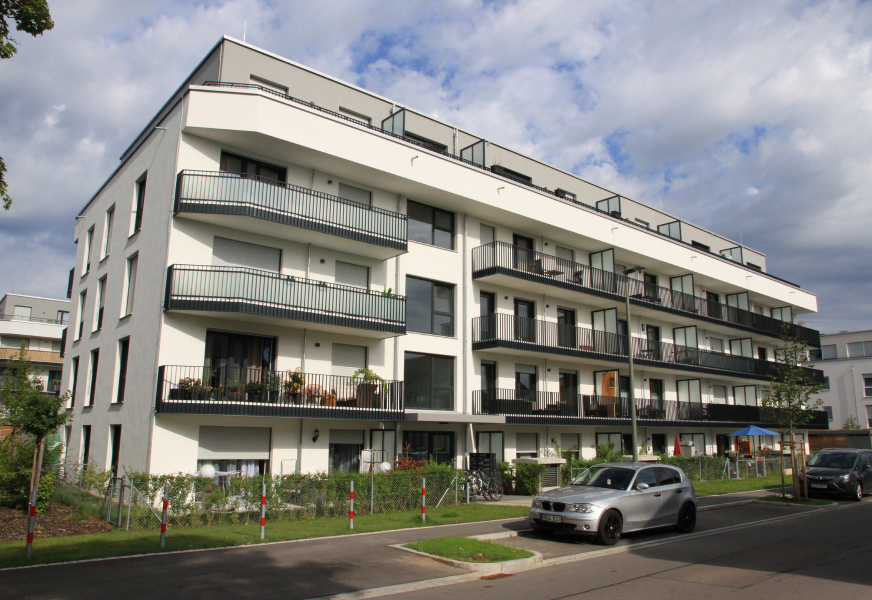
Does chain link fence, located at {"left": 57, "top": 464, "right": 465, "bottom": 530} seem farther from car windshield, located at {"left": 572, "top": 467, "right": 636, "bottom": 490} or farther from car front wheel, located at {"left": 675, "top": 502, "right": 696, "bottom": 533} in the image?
car front wheel, located at {"left": 675, "top": 502, "right": 696, "bottom": 533}

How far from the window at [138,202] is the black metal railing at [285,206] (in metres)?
4.47

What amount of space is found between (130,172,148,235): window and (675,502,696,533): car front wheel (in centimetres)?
1864

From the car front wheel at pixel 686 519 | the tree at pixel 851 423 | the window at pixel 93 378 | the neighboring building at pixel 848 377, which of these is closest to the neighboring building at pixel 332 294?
the window at pixel 93 378

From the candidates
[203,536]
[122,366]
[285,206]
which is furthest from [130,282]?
[203,536]

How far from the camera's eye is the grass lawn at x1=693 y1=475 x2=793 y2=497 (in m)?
23.4

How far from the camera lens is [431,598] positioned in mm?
8391

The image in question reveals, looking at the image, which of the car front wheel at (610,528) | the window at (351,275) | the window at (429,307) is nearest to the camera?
the car front wheel at (610,528)

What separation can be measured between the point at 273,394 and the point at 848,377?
196ft

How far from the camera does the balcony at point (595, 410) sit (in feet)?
79.0

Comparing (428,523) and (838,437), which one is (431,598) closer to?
(428,523)

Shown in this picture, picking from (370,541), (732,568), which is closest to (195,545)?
(370,541)

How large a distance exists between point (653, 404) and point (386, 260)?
54.4ft

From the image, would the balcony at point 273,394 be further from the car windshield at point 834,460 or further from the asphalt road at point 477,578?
the car windshield at point 834,460

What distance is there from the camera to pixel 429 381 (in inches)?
907
